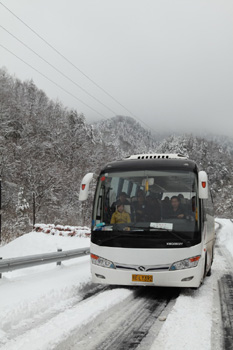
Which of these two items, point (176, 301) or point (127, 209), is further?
point (127, 209)

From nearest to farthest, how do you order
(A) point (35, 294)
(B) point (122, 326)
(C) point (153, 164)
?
1. (B) point (122, 326)
2. (A) point (35, 294)
3. (C) point (153, 164)

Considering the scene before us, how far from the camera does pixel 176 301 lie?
254 inches

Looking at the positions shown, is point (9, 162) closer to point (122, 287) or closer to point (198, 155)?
point (122, 287)

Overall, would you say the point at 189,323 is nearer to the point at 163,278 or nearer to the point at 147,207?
the point at 163,278

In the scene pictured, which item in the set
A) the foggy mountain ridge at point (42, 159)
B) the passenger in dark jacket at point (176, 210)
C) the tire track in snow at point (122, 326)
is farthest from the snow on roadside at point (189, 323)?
the foggy mountain ridge at point (42, 159)

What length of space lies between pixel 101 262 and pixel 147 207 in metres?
1.50

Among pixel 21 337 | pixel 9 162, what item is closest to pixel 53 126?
pixel 9 162

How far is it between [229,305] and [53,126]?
6080cm

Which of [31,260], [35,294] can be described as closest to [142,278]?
[35,294]

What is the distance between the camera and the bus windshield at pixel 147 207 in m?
6.92

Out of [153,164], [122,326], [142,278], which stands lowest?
[122,326]

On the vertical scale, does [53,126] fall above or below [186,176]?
above

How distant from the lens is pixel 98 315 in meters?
5.34

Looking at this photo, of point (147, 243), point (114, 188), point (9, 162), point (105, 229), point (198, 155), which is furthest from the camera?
point (198, 155)
